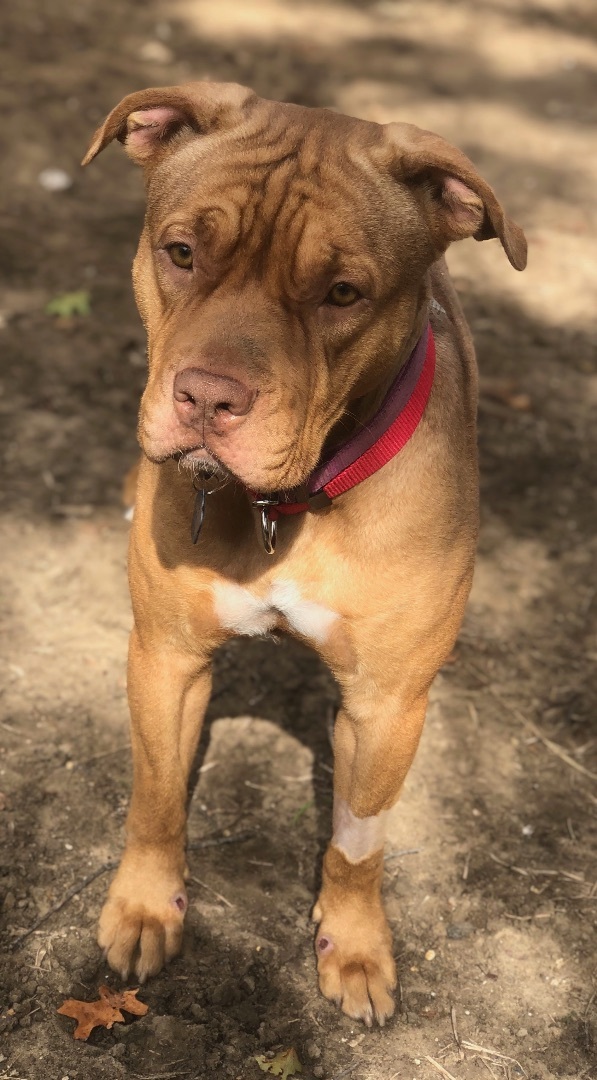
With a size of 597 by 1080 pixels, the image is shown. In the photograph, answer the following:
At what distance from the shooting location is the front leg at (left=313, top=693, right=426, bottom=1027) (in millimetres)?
3127

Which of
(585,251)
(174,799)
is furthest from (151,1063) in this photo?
(585,251)

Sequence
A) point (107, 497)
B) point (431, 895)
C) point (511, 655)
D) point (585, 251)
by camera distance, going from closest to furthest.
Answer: point (431, 895)
point (511, 655)
point (107, 497)
point (585, 251)

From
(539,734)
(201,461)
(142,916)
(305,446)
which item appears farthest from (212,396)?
(539,734)

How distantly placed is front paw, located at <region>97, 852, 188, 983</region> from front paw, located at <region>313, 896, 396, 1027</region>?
407mm

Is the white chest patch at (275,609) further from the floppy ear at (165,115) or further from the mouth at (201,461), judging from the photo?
the floppy ear at (165,115)

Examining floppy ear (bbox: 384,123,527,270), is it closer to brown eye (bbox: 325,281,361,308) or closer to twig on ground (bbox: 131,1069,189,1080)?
brown eye (bbox: 325,281,361,308)

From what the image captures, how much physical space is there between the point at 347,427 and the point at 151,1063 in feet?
5.40

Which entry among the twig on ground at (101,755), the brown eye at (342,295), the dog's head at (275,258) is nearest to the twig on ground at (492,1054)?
the twig on ground at (101,755)

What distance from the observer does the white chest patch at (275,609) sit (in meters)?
2.97

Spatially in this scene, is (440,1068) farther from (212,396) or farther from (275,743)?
(212,396)

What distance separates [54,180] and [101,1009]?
5123mm

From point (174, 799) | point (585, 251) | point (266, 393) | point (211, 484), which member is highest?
point (266, 393)

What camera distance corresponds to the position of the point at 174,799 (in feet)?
11.0

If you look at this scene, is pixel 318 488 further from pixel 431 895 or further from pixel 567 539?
pixel 567 539
